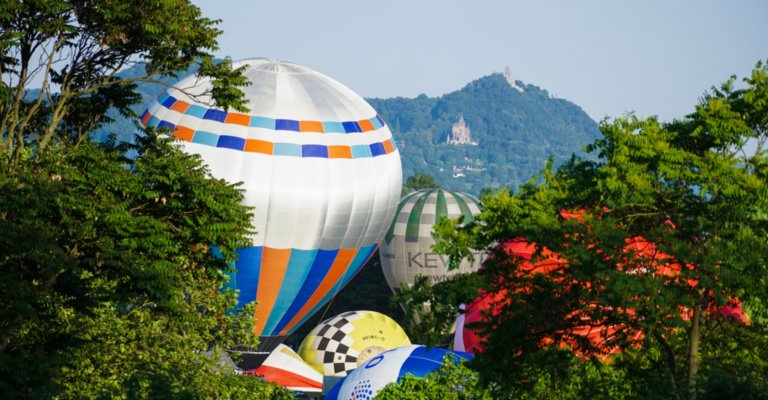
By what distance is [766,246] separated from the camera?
2256 centimetres

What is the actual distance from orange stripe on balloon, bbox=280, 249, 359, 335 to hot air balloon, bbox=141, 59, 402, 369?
0.06 metres

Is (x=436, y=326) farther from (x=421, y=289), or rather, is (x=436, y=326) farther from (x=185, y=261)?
(x=185, y=261)

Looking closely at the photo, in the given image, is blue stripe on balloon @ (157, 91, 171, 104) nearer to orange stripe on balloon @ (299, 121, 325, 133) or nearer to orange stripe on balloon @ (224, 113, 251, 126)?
orange stripe on balloon @ (224, 113, 251, 126)

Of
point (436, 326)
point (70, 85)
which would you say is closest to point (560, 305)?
point (436, 326)

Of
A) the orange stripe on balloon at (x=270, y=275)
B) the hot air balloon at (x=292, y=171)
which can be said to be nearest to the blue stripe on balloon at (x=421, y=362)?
the hot air balloon at (x=292, y=171)

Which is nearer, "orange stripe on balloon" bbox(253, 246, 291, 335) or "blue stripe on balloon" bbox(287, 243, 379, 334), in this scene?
"orange stripe on balloon" bbox(253, 246, 291, 335)

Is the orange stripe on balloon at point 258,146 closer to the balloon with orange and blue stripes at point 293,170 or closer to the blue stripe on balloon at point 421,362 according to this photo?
the balloon with orange and blue stripes at point 293,170

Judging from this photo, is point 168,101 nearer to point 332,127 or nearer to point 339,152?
point 332,127

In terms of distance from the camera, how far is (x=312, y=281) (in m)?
55.1

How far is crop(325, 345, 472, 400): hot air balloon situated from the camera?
108 ft

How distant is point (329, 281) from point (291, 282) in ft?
7.81

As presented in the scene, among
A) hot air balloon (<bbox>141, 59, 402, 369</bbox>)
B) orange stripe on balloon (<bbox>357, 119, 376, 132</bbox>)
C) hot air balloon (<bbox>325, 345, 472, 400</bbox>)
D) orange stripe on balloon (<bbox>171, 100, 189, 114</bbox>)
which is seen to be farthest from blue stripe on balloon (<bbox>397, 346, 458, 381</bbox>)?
orange stripe on balloon (<bbox>357, 119, 376, 132</bbox>)

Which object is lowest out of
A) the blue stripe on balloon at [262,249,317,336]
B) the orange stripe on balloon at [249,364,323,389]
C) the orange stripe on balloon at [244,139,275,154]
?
the orange stripe on balloon at [249,364,323,389]

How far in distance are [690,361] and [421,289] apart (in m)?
5.12
